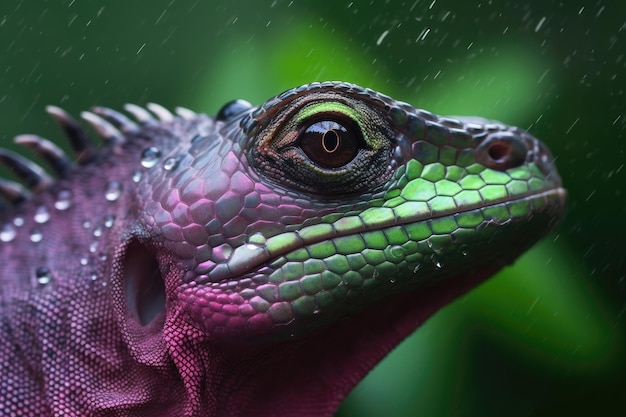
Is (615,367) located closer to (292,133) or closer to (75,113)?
(292,133)

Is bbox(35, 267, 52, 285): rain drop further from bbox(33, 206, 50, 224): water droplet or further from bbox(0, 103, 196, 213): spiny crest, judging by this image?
bbox(0, 103, 196, 213): spiny crest

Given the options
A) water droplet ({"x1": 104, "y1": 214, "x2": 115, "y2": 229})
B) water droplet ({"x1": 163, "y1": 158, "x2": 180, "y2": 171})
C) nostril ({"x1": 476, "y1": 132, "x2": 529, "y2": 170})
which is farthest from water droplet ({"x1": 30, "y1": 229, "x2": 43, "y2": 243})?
nostril ({"x1": 476, "y1": 132, "x2": 529, "y2": 170})

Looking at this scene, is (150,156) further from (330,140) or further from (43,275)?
(330,140)

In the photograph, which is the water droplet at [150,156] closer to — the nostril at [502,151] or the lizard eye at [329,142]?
the lizard eye at [329,142]

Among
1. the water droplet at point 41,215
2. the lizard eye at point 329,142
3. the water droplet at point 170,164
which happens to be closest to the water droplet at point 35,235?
the water droplet at point 41,215

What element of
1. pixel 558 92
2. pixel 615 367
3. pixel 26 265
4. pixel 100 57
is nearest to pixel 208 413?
pixel 26 265

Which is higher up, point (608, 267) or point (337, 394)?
point (608, 267)

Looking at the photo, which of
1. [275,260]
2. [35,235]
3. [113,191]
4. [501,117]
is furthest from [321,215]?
[501,117]
